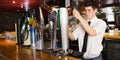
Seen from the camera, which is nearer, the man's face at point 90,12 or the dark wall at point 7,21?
the man's face at point 90,12

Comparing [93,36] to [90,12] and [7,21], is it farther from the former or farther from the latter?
[7,21]

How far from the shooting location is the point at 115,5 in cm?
467

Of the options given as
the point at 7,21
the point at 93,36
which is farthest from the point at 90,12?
the point at 7,21

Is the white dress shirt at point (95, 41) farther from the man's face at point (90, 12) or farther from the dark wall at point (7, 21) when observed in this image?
the dark wall at point (7, 21)

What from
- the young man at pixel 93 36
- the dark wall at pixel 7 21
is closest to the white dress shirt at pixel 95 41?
the young man at pixel 93 36

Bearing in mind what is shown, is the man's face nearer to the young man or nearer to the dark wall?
the young man

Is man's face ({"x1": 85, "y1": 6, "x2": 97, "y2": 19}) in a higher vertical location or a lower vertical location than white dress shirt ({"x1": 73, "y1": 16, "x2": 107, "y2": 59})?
higher

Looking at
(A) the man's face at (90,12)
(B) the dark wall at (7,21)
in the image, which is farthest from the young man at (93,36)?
(B) the dark wall at (7,21)

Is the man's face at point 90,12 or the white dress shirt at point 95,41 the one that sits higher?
the man's face at point 90,12

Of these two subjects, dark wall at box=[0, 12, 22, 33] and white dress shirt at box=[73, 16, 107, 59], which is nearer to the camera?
white dress shirt at box=[73, 16, 107, 59]

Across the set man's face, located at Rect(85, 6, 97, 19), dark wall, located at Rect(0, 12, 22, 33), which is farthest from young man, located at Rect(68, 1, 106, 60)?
dark wall, located at Rect(0, 12, 22, 33)

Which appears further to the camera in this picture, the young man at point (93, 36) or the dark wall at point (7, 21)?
the dark wall at point (7, 21)

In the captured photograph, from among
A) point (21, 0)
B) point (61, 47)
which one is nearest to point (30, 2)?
point (21, 0)

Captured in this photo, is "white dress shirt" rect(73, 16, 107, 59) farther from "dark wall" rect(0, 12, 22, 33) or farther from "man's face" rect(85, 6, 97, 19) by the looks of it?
"dark wall" rect(0, 12, 22, 33)
